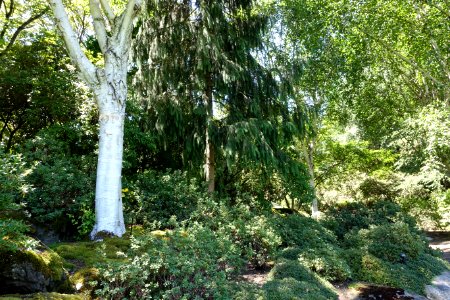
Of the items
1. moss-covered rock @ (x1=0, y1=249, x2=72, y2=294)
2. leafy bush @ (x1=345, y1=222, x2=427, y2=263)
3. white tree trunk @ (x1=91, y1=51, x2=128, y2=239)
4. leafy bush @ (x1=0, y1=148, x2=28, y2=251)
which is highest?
white tree trunk @ (x1=91, y1=51, x2=128, y2=239)

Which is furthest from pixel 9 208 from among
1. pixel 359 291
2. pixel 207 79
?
pixel 207 79

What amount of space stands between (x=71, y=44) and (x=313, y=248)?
5.48 m

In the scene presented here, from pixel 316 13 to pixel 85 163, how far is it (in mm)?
8977

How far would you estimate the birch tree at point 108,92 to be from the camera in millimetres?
4789

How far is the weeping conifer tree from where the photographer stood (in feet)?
24.3

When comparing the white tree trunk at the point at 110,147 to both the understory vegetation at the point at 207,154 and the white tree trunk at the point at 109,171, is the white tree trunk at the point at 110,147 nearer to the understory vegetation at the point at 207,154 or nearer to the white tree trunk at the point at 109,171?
the white tree trunk at the point at 109,171

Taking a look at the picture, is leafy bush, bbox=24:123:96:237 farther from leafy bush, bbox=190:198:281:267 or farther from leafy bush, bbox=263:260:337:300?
leafy bush, bbox=263:260:337:300

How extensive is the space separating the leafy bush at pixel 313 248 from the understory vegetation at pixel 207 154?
0.04m

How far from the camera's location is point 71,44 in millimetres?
4934

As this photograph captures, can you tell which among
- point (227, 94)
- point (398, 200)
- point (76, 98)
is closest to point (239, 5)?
point (227, 94)

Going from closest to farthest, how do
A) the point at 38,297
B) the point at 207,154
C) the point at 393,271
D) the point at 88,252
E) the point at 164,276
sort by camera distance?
the point at 38,297 < the point at 164,276 < the point at 88,252 < the point at 393,271 < the point at 207,154

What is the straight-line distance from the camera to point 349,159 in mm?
14172

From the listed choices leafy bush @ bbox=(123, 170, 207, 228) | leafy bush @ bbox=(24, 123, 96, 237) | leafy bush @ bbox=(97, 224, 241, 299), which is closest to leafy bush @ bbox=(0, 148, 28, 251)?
leafy bush @ bbox=(97, 224, 241, 299)

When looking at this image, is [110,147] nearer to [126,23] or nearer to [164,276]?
[126,23]
